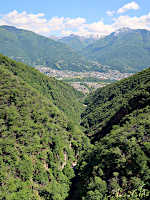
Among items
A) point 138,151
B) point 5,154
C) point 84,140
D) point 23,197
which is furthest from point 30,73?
point 138,151

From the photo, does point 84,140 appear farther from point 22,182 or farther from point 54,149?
point 22,182

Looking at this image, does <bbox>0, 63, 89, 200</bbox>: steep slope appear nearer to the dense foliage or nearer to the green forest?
the green forest

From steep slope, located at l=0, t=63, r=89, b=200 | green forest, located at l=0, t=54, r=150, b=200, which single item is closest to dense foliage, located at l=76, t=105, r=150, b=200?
green forest, located at l=0, t=54, r=150, b=200

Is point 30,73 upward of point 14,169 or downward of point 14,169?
upward

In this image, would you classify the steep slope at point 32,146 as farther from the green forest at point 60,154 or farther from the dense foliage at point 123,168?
Result: the dense foliage at point 123,168

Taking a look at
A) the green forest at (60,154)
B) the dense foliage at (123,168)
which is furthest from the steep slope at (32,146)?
the dense foliage at (123,168)

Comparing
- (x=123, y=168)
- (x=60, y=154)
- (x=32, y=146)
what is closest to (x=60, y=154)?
(x=60, y=154)

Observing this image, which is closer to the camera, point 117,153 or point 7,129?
point 117,153

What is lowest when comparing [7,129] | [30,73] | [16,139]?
[16,139]

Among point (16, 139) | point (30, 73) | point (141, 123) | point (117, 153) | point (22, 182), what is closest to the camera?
point (117, 153)
